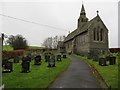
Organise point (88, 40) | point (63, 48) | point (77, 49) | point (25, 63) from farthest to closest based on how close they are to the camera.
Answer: point (63, 48) < point (77, 49) < point (88, 40) < point (25, 63)

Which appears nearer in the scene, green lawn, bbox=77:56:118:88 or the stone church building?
green lawn, bbox=77:56:118:88

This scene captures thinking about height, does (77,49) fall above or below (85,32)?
below

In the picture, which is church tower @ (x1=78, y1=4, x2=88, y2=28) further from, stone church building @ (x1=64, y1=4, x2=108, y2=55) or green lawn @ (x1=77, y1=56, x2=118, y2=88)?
green lawn @ (x1=77, y1=56, x2=118, y2=88)

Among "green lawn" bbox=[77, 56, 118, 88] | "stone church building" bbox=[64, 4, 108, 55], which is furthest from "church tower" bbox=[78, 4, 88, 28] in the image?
"green lawn" bbox=[77, 56, 118, 88]

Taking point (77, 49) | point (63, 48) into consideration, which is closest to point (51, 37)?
point (63, 48)

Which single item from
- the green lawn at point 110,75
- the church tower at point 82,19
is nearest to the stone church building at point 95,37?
the church tower at point 82,19

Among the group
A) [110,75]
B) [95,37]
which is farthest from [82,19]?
[110,75]

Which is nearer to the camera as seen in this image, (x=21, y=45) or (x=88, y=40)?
(x=88, y=40)

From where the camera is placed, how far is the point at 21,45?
70.8 m

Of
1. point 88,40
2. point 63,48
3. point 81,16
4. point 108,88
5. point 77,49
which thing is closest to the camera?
point 108,88

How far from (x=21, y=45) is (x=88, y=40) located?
2747 centimetres

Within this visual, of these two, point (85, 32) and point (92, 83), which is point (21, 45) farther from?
point (92, 83)

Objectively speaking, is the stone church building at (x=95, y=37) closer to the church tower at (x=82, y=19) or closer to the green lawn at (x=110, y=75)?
the church tower at (x=82, y=19)

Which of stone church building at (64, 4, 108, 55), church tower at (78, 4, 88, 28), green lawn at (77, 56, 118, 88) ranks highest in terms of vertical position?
church tower at (78, 4, 88, 28)
